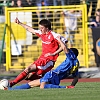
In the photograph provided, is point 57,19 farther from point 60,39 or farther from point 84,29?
point 60,39

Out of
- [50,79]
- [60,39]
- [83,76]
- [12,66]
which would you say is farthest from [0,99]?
[12,66]

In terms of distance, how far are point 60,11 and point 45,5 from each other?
0.64 metres

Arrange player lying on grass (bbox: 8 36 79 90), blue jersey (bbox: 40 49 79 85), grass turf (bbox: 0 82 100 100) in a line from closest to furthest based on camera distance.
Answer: grass turf (bbox: 0 82 100 100) → player lying on grass (bbox: 8 36 79 90) → blue jersey (bbox: 40 49 79 85)

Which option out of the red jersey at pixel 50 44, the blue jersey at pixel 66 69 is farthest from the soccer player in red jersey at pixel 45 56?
the blue jersey at pixel 66 69

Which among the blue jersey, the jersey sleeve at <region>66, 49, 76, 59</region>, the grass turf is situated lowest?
the grass turf

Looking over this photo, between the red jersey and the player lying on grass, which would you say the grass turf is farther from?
the red jersey

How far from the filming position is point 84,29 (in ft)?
67.1

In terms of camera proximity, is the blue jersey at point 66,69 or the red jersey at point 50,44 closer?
the blue jersey at point 66,69

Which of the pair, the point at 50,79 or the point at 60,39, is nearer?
the point at 50,79

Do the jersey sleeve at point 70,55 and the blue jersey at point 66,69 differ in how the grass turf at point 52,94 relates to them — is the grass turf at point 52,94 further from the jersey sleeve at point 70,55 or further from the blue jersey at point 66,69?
the jersey sleeve at point 70,55

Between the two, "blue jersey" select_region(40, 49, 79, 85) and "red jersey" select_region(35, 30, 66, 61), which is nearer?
"blue jersey" select_region(40, 49, 79, 85)

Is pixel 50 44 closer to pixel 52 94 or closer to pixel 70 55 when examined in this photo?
pixel 70 55

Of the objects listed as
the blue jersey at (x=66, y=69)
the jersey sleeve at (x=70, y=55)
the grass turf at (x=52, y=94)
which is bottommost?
the grass turf at (x=52, y=94)

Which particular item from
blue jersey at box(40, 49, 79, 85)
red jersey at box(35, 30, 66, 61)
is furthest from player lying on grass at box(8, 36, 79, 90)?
red jersey at box(35, 30, 66, 61)
